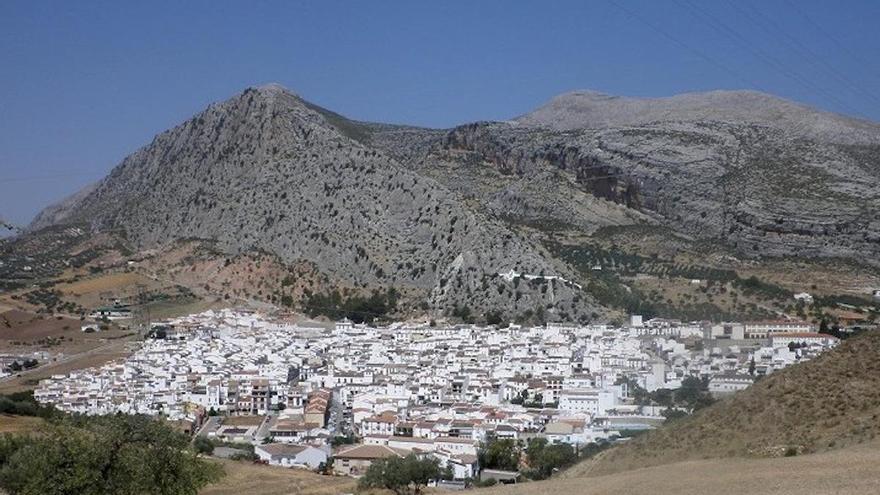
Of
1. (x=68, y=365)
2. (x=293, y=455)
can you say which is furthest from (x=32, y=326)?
(x=293, y=455)

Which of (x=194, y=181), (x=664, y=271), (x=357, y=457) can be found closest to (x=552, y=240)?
(x=664, y=271)

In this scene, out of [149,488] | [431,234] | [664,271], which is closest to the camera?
[149,488]

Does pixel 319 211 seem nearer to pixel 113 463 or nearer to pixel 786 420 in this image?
pixel 113 463

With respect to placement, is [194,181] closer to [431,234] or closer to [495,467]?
[431,234]

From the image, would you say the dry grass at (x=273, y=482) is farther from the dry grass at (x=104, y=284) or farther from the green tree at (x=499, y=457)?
the dry grass at (x=104, y=284)

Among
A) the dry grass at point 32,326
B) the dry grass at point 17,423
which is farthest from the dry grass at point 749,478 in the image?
the dry grass at point 32,326

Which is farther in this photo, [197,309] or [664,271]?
[197,309]

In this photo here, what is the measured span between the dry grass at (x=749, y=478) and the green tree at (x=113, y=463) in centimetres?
635

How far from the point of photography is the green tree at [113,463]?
759 inches

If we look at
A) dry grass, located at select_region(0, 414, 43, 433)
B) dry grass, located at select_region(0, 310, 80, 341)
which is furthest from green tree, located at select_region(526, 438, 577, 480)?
dry grass, located at select_region(0, 310, 80, 341)

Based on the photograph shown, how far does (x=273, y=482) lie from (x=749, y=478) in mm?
16985

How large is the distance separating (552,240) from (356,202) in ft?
54.2

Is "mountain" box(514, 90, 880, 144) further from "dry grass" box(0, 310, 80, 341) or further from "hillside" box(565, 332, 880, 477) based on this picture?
"hillside" box(565, 332, 880, 477)

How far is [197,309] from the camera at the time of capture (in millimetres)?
71438
